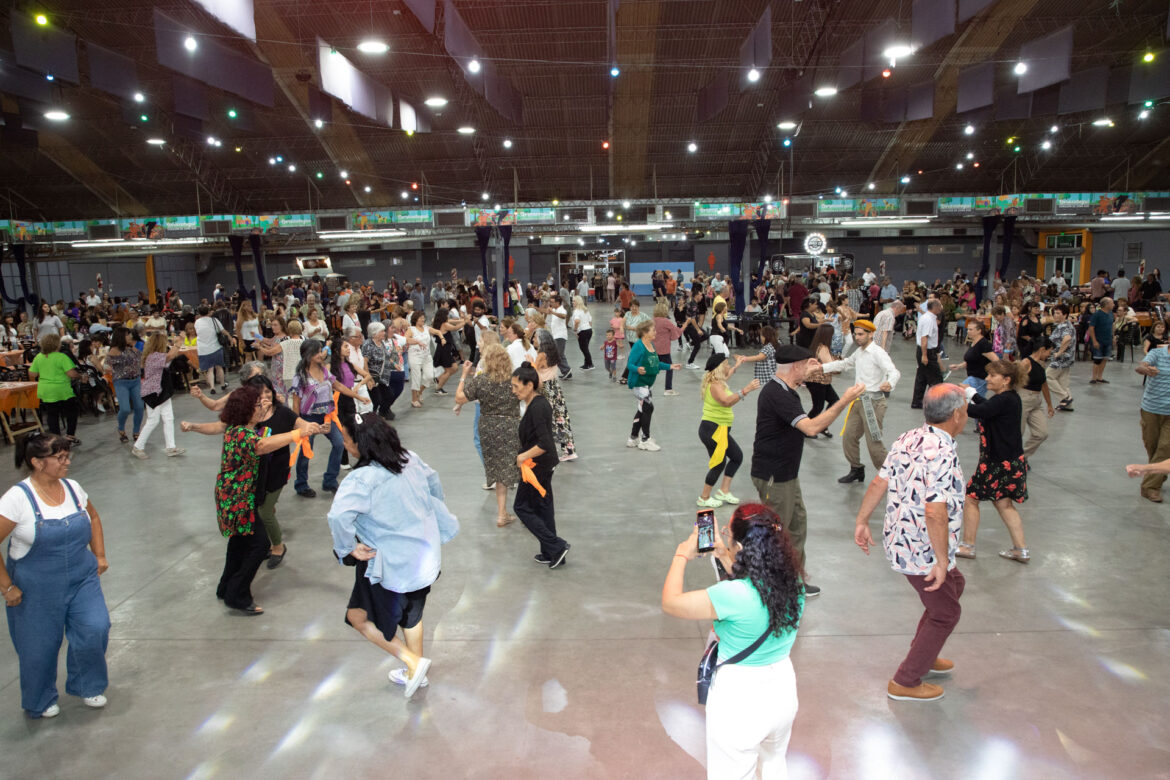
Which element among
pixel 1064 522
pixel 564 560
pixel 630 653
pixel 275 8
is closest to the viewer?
pixel 630 653

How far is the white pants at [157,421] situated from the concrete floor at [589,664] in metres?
2.05

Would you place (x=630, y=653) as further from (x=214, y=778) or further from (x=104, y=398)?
(x=104, y=398)

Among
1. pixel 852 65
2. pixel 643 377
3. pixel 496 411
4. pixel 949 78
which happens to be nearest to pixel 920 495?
pixel 496 411

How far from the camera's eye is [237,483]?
4156 mm

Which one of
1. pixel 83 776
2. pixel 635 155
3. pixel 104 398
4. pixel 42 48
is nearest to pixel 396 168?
pixel 635 155

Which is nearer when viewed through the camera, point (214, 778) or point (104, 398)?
point (214, 778)

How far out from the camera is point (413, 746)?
3193mm

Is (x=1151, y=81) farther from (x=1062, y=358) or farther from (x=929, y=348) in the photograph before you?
(x=929, y=348)

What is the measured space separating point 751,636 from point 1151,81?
68.9 feet

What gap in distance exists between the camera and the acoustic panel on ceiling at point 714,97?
18.5m

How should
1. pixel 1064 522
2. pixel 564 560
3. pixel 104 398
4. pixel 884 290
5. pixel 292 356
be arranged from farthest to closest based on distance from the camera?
pixel 884 290
pixel 104 398
pixel 292 356
pixel 1064 522
pixel 564 560

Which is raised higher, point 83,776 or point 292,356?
point 292,356

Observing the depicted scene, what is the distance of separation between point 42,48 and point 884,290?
1938 centimetres

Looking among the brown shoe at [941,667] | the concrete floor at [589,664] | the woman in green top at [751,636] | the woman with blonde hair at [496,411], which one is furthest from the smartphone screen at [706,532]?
the woman with blonde hair at [496,411]
